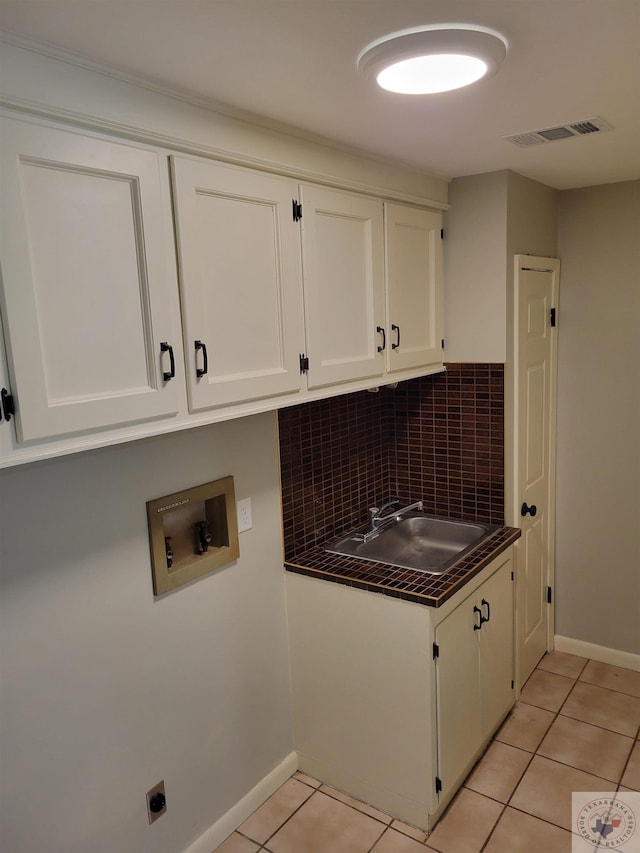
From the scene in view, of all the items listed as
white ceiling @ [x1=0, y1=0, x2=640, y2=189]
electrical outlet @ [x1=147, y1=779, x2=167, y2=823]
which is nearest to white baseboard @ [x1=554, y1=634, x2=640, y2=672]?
electrical outlet @ [x1=147, y1=779, x2=167, y2=823]

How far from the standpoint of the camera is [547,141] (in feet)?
7.37

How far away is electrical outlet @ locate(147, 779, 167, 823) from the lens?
2018 mm

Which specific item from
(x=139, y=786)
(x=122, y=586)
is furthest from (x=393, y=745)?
(x=122, y=586)

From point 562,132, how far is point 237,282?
125cm

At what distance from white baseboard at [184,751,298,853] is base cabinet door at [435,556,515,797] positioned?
0.65 m

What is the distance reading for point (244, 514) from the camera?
2.34 m

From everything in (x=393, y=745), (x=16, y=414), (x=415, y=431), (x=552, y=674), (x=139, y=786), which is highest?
(x=16, y=414)

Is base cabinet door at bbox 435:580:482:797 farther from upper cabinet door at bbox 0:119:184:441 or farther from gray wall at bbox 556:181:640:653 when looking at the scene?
upper cabinet door at bbox 0:119:184:441

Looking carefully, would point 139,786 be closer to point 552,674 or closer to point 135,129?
point 135,129

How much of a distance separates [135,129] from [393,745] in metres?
2.21

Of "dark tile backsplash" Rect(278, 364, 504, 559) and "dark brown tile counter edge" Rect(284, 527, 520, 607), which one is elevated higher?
"dark tile backsplash" Rect(278, 364, 504, 559)

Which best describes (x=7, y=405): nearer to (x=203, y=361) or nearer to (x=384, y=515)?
(x=203, y=361)

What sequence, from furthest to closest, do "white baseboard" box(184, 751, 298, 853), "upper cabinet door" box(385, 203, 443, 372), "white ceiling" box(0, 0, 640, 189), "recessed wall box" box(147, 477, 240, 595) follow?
"upper cabinet door" box(385, 203, 443, 372) < "white baseboard" box(184, 751, 298, 853) < "recessed wall box" box(147, 477, 240, 595) < "white ceiling" box(0, 0, 640, 189)

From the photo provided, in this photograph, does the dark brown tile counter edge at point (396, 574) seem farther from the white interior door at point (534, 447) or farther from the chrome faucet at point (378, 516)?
the white interior door at point (534, 447)
